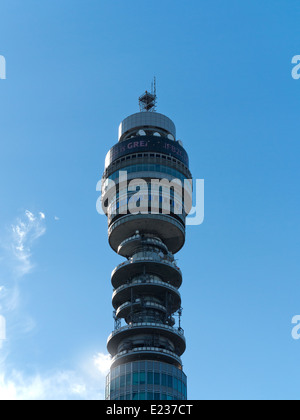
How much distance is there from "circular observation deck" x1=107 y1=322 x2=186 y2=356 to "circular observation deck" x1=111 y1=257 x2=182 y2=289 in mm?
14825

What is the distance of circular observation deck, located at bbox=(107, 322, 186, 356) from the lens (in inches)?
5827

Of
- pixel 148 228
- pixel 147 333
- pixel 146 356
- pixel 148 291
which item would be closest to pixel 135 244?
pixel 148 228

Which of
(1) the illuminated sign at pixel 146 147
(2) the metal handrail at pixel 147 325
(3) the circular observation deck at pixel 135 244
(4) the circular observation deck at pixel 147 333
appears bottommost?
(4) the circular observation deck at pixel 147 333

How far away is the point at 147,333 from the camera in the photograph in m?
150

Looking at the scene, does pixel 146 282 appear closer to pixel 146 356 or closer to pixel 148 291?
pixel 148 291

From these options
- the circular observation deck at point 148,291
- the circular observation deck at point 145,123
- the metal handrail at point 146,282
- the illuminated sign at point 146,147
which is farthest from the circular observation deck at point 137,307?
the circular observation deck at point 145,123

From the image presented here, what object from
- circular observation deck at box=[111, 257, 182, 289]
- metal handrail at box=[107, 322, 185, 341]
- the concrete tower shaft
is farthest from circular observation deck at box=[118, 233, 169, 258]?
metal handrail at box=[107, 322, 185, 341]

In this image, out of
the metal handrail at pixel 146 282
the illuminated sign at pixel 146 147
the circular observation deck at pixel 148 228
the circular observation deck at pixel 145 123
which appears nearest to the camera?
the metal handrail at pixel 146 282

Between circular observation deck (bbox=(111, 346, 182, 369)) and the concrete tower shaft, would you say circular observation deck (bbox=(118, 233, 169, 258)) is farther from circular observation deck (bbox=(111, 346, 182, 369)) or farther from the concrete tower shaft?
circular observation deck (bbox=(111, 346, 182, 369))

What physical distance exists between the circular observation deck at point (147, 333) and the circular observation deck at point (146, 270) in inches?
584

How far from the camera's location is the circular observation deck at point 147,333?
486 ft

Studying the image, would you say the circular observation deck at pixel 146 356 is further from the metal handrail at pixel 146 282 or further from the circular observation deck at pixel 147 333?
the metal handrail at pixel 146 282
